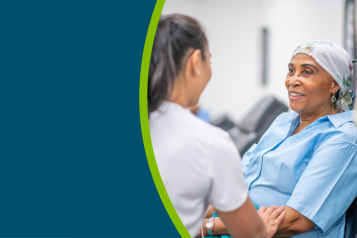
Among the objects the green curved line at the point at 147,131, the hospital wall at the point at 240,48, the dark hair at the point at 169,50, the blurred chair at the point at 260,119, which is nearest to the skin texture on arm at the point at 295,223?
the green curved line at the point at 147,131

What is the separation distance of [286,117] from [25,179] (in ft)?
4.11

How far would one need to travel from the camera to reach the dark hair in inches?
31.7

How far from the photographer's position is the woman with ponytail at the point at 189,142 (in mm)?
763

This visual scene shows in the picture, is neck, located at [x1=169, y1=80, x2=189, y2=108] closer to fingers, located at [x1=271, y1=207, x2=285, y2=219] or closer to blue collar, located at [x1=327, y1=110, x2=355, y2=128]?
fingers, located at [x1=271, y1=207, x2=285, y2=219]

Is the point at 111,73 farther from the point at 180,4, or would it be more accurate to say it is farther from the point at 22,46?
the point at 180,4

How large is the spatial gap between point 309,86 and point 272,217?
54 centimetres

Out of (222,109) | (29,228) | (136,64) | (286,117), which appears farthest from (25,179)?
(222,109)

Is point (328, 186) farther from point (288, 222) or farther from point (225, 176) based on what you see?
point (225, 176)

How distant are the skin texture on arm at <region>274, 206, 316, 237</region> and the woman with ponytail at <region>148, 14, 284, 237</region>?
0.40 meters

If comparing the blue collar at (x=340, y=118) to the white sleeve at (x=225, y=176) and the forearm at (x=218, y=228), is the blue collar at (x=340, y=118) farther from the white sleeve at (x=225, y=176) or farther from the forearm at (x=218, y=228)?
the white sleeve at (x=225, y=176)

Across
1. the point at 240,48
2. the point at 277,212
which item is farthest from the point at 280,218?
the point at 240,48

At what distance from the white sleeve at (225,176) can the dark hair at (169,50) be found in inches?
7.0

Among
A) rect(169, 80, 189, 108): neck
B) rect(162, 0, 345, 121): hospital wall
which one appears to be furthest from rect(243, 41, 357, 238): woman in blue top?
rect(162, 0, 345, 121): hospital wall

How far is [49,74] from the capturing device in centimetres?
72
